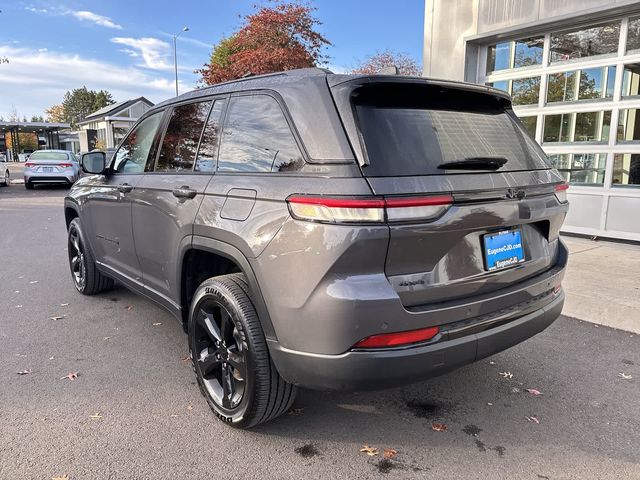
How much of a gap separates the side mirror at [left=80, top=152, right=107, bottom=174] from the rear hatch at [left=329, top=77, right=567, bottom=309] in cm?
277

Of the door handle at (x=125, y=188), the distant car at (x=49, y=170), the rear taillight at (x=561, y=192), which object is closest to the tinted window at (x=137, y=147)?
the door handle at (x=125, y=188)

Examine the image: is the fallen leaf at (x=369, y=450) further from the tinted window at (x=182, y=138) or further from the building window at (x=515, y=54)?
the building window at (x=515, y=54)

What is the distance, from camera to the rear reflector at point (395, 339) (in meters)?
2.20

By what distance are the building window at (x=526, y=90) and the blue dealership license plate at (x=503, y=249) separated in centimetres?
683

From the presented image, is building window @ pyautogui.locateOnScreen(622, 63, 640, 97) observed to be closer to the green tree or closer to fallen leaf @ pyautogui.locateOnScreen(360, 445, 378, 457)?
fallen leaf @ pyautogui.locateOnScreen(360, 445, 378, 457)

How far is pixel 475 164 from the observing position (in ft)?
8.11

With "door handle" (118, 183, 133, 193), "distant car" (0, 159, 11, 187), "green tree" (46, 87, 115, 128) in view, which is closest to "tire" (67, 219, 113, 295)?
"door handle" (118, 183, 133, 193)


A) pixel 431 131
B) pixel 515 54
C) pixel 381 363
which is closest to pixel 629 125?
pixel 515 54

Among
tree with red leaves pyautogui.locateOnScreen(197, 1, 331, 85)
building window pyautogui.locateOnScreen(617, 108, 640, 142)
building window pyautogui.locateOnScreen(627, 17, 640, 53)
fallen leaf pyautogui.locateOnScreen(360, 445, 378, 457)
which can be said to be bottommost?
fallen leaf pyautogui.locateOnScreen(360, 445, 378, 457)

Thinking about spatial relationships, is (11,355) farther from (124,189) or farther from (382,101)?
(382,101)

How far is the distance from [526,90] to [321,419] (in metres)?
7.60

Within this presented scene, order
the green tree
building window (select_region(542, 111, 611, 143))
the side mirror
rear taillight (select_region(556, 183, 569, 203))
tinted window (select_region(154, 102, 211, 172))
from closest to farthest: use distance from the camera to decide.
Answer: rear taillight (select_region(556, 183, 569, 203)) → tinted window (select_region(154, 102, 211, 172)) → the side mirror → building window (select_region(542, 111, 611, 143)) → the green tree

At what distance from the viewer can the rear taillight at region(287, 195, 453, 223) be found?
211cm

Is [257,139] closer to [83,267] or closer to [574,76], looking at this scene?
[83,267]
